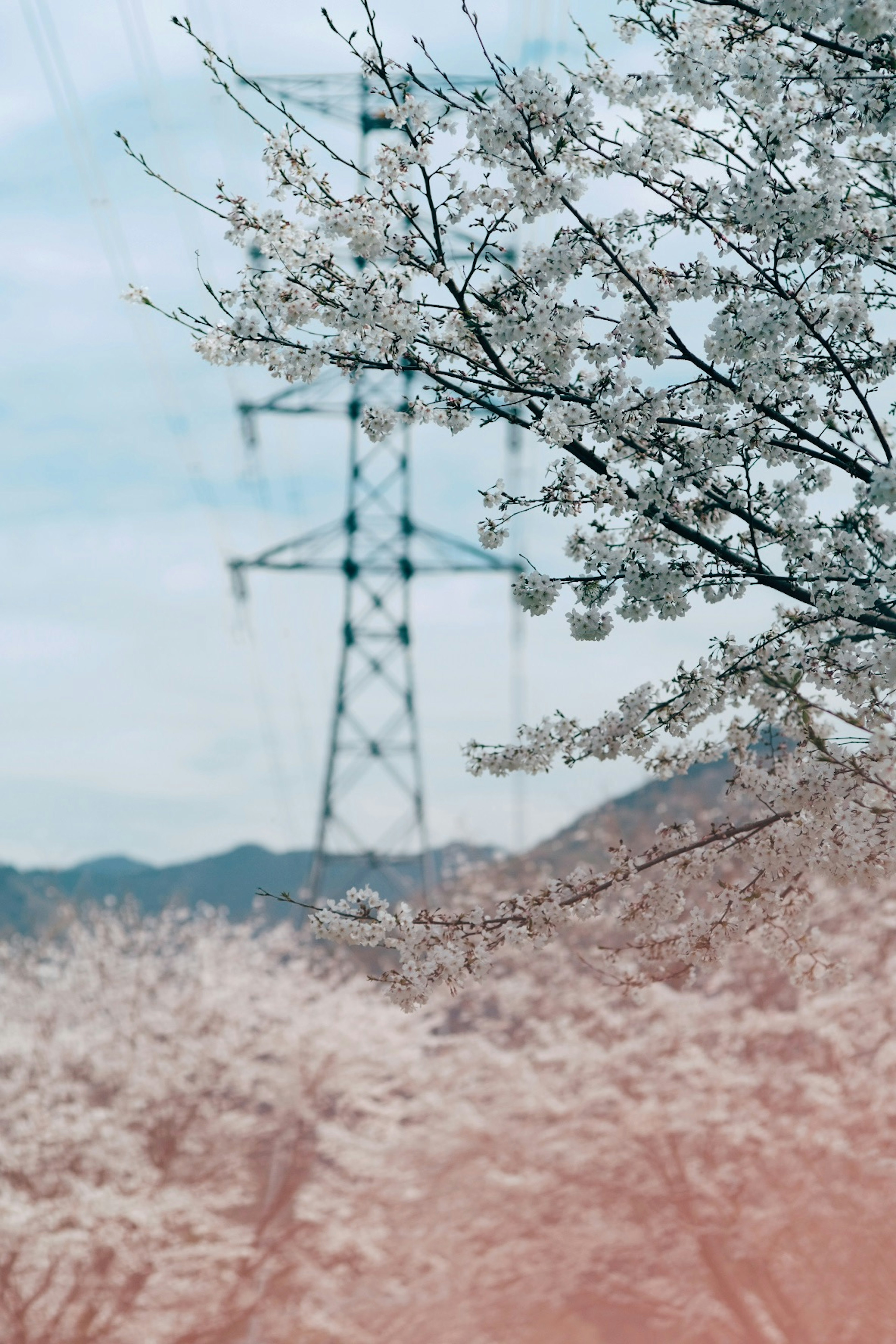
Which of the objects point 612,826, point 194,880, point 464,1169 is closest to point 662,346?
point 464,1169

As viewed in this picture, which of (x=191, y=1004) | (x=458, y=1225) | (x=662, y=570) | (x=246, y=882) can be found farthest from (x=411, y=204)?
(x=246, y=882)

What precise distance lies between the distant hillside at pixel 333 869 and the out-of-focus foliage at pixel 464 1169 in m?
2.48

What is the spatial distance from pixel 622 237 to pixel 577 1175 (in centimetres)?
1370

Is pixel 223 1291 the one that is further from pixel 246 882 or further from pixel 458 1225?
pixel 246 882

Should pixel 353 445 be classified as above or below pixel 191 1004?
above

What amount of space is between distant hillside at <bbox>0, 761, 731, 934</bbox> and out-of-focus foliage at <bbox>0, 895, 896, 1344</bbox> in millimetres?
2479

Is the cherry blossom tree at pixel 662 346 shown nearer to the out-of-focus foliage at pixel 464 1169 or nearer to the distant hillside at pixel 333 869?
the distant hillside at pixel 333 869

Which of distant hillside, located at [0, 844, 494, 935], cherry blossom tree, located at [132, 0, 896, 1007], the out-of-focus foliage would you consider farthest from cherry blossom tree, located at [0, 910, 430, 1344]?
distant hillside, located at [0, 844, 494, 935]

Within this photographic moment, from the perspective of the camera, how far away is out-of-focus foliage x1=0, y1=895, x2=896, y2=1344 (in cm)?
1328

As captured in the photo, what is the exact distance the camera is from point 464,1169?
1530cm

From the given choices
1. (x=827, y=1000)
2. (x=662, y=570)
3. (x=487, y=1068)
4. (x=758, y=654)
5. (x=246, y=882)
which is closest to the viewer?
(x=662, y=570)

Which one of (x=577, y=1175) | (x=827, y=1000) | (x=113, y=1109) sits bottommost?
(x=577, y=1175)

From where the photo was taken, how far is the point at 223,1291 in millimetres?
14258

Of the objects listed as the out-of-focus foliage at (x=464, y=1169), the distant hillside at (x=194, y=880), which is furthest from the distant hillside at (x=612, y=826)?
the distant hillside at (x=194, y=880)
